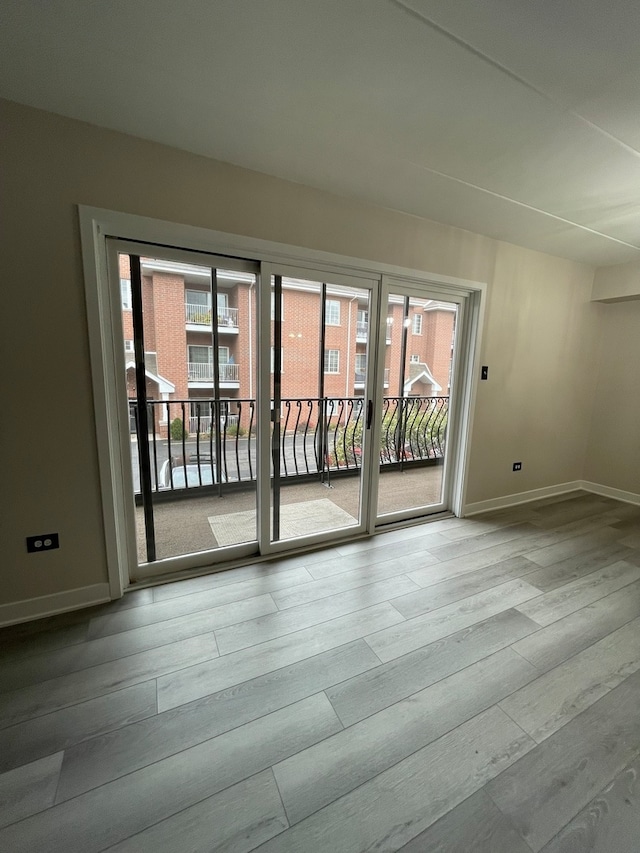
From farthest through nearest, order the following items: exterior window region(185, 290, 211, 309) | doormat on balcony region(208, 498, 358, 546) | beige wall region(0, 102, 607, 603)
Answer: doormat on balcony region(208, 498, 358, 546)
exterior window region(185, 290, 211, 309)
beige wall region(0, 102, 607, 603)

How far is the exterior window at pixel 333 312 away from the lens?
8.49ft

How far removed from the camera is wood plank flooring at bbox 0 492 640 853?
3.36 feet

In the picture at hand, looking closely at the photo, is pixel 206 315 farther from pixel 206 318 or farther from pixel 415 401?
pixel 415 401

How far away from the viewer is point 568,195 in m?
2.17

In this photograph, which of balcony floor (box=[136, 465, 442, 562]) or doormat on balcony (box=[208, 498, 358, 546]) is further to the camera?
doormat on balcony (box=[208, 498, 358, 546])

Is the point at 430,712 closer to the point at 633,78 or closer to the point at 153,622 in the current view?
the point at 153,622

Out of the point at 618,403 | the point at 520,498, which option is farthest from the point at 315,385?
the point at 618,403

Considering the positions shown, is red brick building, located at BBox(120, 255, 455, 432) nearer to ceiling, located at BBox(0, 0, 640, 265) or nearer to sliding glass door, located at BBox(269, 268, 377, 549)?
sliding glass door, located at BBox(269, 268, 377, 549)

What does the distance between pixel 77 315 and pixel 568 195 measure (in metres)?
3.02

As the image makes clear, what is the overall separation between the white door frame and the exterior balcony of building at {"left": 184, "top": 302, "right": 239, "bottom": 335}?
0.36 meters

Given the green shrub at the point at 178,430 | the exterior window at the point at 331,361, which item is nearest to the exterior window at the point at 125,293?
the green shrub at the point at 178,430

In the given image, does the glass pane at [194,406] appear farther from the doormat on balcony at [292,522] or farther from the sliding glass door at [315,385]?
the sliding glass door at [315,385]

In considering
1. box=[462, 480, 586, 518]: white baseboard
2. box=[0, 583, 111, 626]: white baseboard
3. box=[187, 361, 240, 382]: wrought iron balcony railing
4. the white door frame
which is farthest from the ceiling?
box=[462, 480, 586, 518]: white baseboard

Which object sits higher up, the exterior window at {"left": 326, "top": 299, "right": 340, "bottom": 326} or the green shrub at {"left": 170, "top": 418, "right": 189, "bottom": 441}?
the exterior window at {"left": 326, "top": 299, "right": 340, "bottom": 326}
